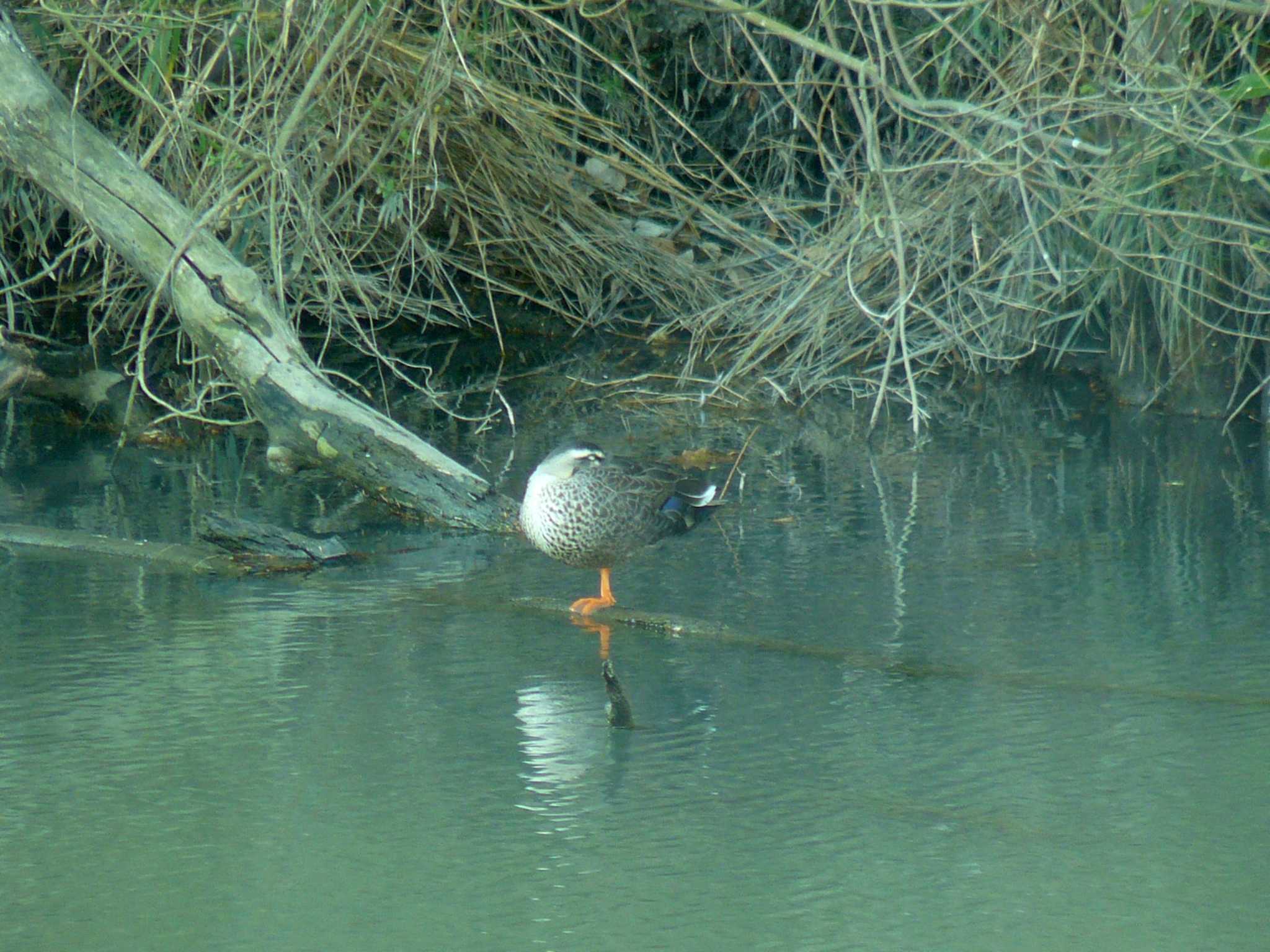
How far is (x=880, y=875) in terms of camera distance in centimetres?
276

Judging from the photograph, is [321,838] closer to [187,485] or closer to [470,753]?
[470,753]

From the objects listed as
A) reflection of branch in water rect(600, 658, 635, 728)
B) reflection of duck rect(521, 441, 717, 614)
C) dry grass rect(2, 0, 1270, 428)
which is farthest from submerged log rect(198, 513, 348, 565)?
reflection of branch in water rect(600, 658, 635, 728)

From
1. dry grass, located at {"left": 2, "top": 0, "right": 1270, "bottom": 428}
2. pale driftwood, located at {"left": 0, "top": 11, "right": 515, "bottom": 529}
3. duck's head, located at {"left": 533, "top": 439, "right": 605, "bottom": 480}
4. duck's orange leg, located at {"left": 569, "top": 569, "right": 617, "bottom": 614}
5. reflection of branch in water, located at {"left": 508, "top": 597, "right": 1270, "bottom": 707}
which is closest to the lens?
reflection of branch in water, located at {"left": 508, "top": 597, "right": 1270, "bottom": 707}

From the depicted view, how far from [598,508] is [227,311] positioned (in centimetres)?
197

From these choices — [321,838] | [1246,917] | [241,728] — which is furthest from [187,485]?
[1246,917]

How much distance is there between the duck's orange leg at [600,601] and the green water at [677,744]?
2.3 inches

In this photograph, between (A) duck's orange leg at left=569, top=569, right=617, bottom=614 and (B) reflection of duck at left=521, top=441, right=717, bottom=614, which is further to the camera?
(B) reflection of duck at left=521, top=441, right=717, bottom=614

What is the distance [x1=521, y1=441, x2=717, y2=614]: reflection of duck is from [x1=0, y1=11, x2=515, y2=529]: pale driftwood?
30.1 inches

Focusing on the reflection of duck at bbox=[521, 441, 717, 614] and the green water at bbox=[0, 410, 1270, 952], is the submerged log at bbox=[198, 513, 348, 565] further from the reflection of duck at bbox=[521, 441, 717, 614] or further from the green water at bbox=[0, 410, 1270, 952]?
the reflection of duck at bbox=[521, 441, 717, 614]

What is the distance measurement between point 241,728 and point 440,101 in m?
4.48

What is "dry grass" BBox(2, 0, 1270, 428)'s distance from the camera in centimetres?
627

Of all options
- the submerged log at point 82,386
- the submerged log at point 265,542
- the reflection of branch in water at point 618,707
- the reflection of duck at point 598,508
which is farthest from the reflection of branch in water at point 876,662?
the submerged log at point 82,386

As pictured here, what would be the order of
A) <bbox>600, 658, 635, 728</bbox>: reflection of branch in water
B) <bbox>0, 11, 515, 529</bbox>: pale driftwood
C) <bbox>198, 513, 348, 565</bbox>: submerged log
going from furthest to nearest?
<bbox>0, 11, 515, 529</bbox>: pale driftwood
<bbox>198, 513, 348, 565</bbox>: submerged log
<bbox>600, 658, 635, 728</bbox>: reflection of branch in water

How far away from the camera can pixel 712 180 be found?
27.5ft
